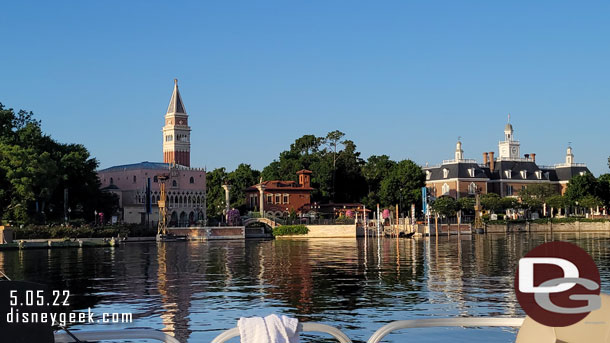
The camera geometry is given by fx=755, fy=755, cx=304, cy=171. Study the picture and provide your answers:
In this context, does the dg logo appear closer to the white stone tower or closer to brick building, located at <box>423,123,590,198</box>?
brick building, located at <box>423,123,590,198</box>

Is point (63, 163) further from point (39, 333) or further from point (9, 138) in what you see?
point (39, 333)

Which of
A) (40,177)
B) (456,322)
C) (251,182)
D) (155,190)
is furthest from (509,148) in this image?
(456,322)

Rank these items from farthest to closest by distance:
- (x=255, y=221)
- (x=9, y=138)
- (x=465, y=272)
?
(x=255, y=221)
(x=9, y=138)
(x=465, y=272)

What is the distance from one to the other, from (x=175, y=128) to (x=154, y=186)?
1646 centimetres

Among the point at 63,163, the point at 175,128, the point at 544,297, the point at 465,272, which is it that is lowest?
the point at 465,272

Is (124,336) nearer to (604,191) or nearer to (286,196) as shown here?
(286,196)

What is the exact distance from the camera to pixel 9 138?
63.9 metres

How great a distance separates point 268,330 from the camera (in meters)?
4.24

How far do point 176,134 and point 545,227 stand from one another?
49867mm

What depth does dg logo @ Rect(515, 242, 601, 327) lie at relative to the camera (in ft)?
13.1

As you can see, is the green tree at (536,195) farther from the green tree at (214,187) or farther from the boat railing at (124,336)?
A: the boat railing at (124,336)

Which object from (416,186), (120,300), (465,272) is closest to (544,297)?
(120,300)

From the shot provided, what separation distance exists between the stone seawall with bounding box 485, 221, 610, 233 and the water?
4533cm

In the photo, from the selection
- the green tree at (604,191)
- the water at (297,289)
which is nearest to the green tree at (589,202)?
the green tree at (604,191)
